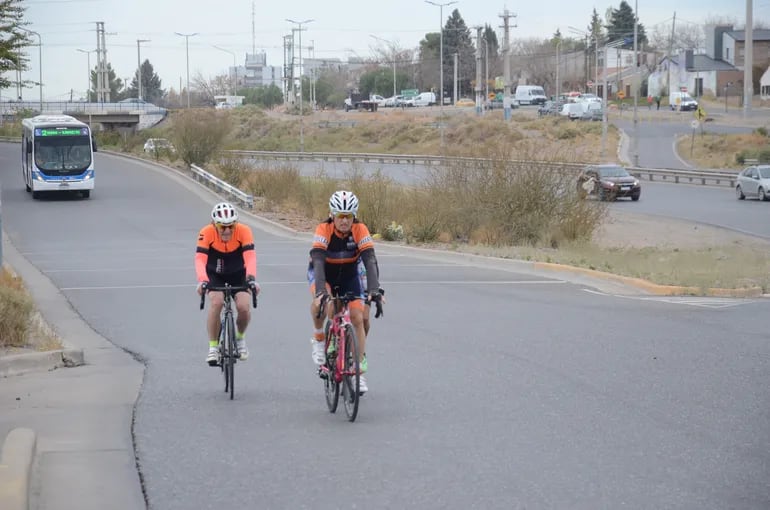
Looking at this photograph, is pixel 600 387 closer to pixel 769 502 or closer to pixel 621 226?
pixel 769 502

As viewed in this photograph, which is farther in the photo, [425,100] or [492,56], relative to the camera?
[492,56]

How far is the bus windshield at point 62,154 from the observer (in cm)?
4581

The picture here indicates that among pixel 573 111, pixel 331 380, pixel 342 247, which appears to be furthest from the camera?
pixel 573 111

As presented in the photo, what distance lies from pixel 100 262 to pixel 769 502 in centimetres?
2038

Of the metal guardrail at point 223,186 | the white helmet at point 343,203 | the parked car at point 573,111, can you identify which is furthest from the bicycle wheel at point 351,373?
the parked car at point 573,111

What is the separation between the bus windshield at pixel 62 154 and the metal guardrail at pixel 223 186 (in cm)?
498

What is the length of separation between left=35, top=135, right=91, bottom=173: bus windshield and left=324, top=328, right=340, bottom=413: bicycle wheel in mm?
38475

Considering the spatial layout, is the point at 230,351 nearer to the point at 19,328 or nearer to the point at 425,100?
the point at 19,328

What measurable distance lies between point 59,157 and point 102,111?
59.9 metres

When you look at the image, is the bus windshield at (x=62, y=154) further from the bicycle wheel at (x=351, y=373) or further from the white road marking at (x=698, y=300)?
the bicycle wheel at (x=351, y=373)

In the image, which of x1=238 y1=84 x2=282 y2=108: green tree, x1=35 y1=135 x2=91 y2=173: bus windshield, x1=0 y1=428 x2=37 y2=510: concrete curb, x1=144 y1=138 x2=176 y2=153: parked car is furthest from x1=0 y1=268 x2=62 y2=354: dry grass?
x1=238 y1=84 x2=282 y2=108: green tree

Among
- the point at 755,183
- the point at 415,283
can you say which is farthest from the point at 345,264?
the point at 755,183

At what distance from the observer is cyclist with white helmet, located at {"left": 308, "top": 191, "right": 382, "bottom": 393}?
9.45 m

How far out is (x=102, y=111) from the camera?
341 ft
